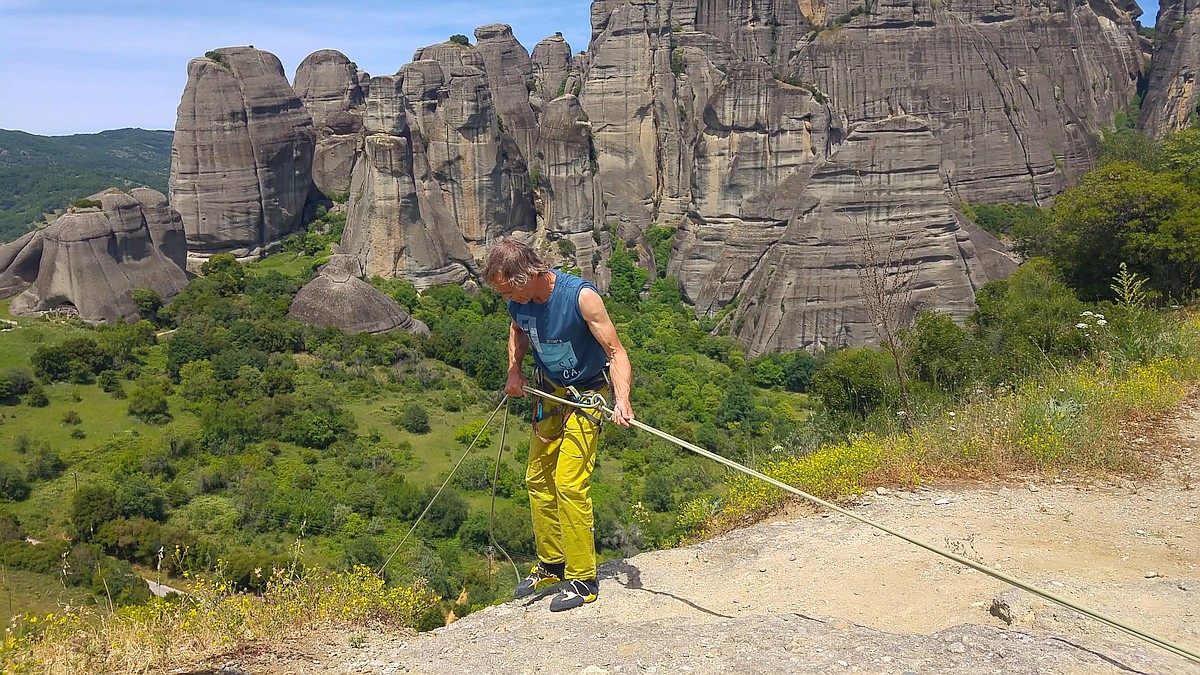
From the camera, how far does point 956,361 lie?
9836mm

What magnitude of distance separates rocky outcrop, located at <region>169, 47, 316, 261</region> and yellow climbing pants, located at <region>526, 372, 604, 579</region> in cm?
2861

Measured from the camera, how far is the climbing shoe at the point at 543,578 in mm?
4406

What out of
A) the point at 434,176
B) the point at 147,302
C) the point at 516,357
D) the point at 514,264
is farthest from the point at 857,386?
the point at 434,176

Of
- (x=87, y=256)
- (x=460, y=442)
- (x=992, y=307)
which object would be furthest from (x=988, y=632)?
(x=87, y=256)

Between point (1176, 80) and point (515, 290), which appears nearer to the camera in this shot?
point (515, 290)

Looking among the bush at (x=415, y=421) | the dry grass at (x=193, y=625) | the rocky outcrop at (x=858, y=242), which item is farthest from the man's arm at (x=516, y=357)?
the rocky outcrop at (x=858, y=242)

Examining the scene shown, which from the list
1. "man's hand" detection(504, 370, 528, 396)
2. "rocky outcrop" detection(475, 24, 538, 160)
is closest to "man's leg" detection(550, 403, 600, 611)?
"man's hand" detection(504, 370, 528, 396)

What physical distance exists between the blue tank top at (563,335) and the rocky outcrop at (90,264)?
69.6 ft

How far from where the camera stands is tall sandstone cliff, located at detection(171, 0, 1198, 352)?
1049 inches

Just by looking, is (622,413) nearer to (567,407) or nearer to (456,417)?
(567,407)

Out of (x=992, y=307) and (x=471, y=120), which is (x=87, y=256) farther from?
(x=992, y=307)

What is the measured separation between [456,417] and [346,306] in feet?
18.9

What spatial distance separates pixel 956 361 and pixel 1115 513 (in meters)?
5.26

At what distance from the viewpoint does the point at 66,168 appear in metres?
77.3
